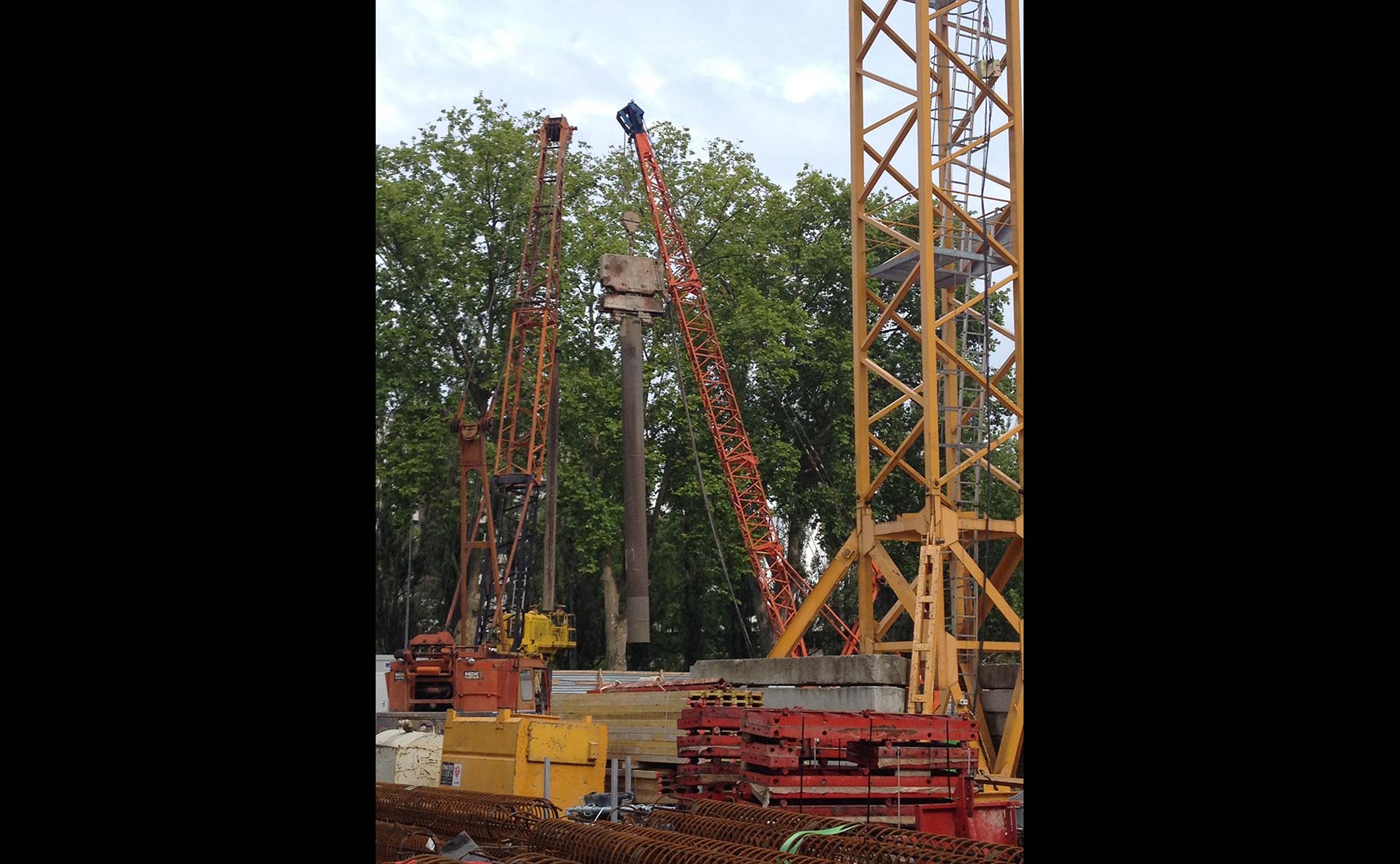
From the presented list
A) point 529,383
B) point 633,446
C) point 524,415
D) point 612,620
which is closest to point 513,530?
point 524,415

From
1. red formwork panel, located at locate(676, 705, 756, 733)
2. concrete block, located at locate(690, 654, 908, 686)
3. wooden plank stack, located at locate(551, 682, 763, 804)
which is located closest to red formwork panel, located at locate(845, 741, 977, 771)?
red formwork panel, located at locate(676, 705, 756, 733)

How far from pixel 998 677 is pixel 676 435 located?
88.2 feet

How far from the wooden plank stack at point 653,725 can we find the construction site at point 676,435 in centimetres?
4

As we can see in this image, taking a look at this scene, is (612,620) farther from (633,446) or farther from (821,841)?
(821,841)

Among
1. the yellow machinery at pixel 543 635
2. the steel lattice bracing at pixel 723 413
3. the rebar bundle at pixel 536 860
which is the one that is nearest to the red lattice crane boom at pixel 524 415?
the steel lattice bracing at pixel 723 413

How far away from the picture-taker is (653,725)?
16.7 meters

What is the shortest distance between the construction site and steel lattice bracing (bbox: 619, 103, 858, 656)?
15 cm
